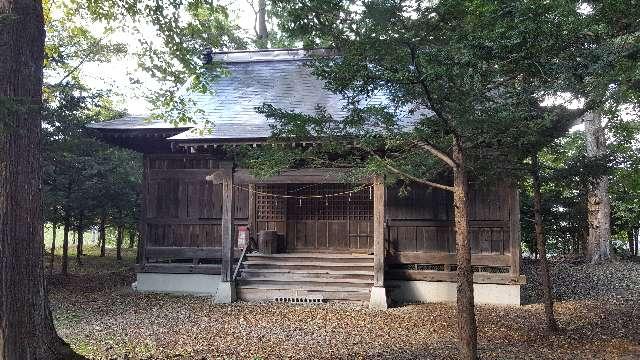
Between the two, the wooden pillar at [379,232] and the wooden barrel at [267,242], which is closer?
the wooden pillar at [379,232]

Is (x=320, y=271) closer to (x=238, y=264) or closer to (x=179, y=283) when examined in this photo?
(x=238, y=264)

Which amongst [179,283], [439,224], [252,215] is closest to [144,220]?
[179,283]

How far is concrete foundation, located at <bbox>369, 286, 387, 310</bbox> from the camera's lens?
10.6 meters

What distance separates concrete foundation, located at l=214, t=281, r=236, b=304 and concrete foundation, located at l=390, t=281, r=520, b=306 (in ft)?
11.9

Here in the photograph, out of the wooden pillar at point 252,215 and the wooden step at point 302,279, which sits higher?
the wooden pillar at point 252,215

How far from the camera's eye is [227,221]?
457 inches

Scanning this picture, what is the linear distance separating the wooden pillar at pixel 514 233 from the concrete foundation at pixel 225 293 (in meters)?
6.39

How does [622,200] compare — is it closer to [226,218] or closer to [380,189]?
[380,189]

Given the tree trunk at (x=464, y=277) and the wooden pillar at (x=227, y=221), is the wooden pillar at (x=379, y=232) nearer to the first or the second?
the wooden pillar at (x=227, y=221)

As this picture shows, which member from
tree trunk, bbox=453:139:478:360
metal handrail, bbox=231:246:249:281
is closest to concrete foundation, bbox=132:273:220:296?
metal handrail, bbox=231:246:249:281

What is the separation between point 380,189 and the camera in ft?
36.0

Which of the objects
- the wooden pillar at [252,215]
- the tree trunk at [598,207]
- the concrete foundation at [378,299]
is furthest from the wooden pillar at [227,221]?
the tree trunk at [598,207]

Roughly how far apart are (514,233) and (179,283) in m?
8.23

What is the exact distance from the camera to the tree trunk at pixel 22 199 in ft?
14.4
